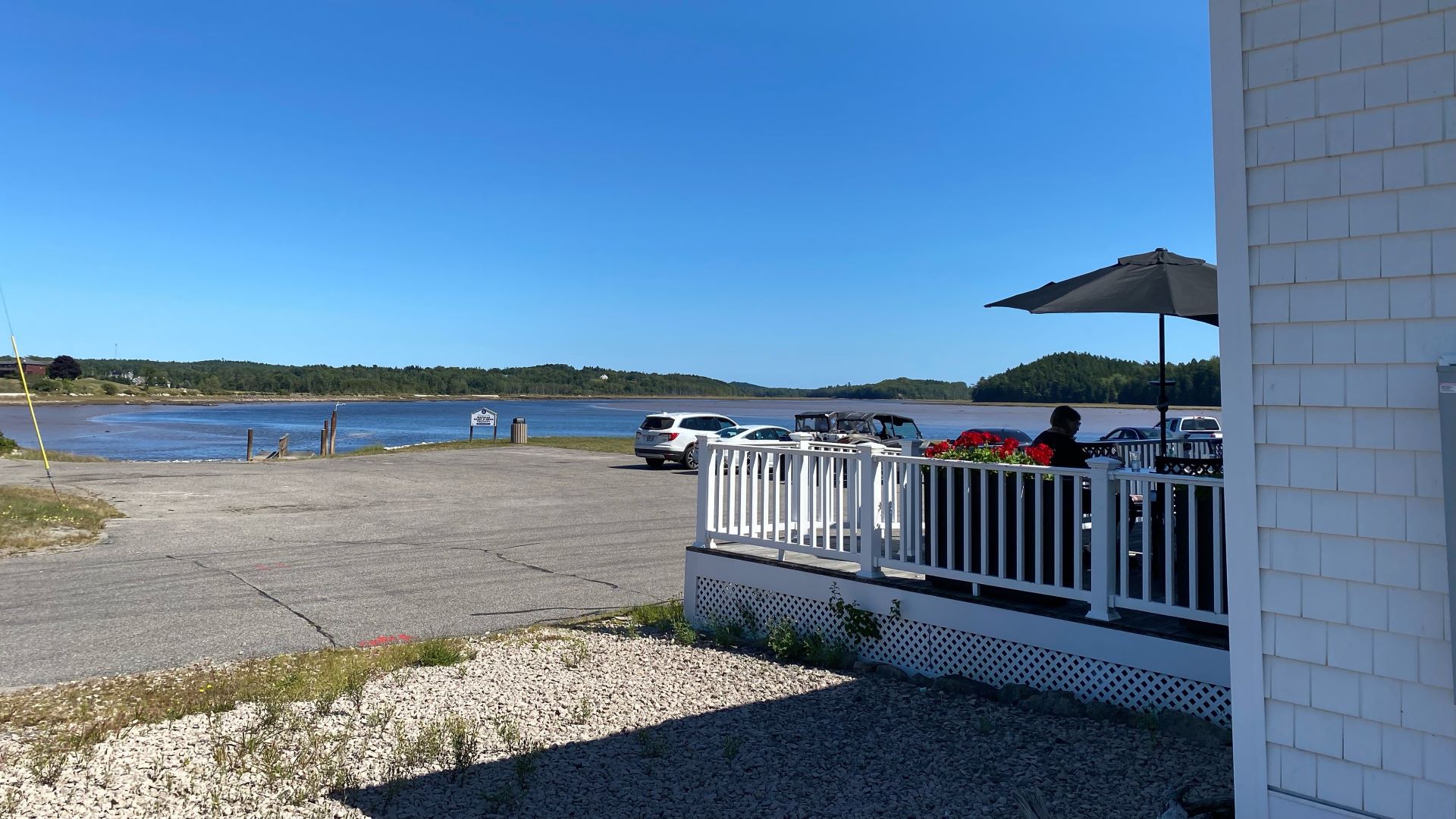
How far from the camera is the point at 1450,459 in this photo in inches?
118

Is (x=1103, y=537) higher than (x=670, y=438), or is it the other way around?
(x=1103, y=537)

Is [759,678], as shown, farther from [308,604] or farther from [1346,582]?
[308,604]

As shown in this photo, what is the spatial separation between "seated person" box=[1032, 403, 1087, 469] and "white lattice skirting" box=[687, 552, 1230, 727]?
121 centimetres

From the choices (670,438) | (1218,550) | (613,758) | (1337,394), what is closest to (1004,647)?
(1218,550)

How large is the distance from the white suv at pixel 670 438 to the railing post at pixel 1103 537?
63.7 feet

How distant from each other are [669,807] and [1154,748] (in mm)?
2540

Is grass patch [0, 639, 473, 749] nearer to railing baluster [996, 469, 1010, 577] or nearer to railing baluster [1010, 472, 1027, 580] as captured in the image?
railing baluster [996, 469, 1010, 577]

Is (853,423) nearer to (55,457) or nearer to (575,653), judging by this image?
(575,653)

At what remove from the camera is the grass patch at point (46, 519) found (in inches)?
477

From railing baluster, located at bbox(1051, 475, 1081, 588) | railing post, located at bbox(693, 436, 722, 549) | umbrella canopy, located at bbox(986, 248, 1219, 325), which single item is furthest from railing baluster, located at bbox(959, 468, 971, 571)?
railing post, located at bbox(693, 436, 722, 549)

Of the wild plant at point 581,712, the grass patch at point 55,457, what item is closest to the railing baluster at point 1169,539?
the wild plant at point 581,712

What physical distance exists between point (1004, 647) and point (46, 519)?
1438 centimetres

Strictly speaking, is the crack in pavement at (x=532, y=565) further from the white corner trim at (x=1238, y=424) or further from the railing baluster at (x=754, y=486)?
the white corner trim at (x=1238, y=424)

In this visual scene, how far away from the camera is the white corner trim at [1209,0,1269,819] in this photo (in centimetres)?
359
